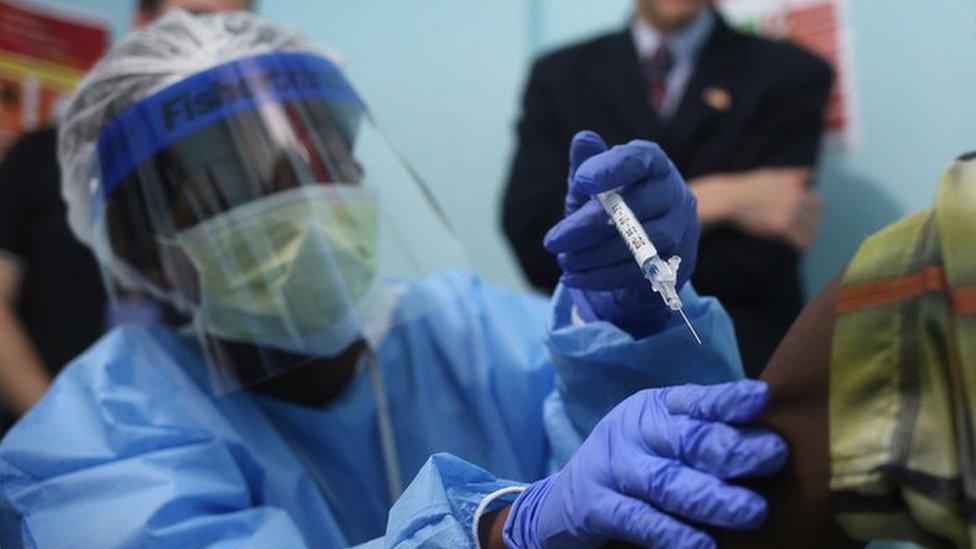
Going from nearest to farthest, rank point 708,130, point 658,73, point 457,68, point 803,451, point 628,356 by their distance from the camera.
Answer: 1. point 803,451
2. point 628,356
3. point 708,130
4. point 658,73
5. point 457,68

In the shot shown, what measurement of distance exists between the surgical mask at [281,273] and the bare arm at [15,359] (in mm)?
618

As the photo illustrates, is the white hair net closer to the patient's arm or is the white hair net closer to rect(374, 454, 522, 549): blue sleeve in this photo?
rect(374, 454, 522, 549): blue sleeve

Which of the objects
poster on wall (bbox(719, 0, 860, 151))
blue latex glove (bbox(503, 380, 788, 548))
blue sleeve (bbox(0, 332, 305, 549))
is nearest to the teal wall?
poster on wall (bbox(719, 0, 860, 151))

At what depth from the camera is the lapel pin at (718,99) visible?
1.47 metres

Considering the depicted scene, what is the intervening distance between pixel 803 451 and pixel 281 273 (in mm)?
619

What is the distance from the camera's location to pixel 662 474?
649 mm

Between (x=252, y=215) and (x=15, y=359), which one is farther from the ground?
(x=252, y=215)

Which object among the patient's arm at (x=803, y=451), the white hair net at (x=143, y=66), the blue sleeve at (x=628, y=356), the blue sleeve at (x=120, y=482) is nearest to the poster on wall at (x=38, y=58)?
the white hair net at (x=143, y=66)

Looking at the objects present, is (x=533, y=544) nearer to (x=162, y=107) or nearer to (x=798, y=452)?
(x=798, y=452)

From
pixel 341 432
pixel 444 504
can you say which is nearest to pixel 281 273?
pixel 341 432

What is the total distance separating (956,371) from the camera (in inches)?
20.3

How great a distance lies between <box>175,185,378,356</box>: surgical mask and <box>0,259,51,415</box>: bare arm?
2.03 feet

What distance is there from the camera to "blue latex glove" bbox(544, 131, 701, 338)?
80cm

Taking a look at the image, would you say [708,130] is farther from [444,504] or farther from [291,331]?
[444,504]
